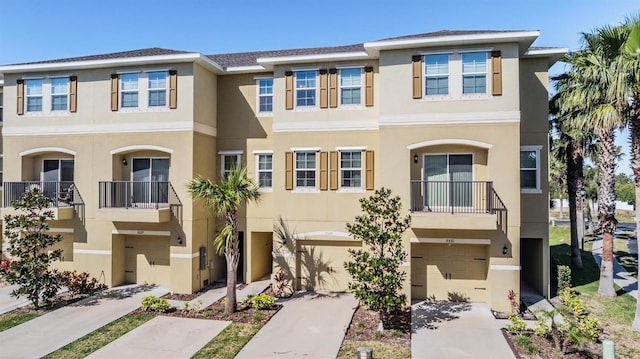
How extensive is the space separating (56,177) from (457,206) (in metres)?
15.7

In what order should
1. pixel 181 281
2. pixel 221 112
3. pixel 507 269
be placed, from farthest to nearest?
1. pixel 221 112
2. pixel 181 281
3. pixel 507 269

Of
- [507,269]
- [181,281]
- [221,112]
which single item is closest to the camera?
[507,269]

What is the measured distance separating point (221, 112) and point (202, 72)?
1814 mm

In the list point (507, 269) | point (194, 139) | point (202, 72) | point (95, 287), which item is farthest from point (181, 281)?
point (507, 269)

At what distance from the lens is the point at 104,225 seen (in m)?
14.8

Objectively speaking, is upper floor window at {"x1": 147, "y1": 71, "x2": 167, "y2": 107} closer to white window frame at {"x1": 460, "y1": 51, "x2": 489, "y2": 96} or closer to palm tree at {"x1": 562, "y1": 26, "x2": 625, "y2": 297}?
white window frame at {"x1": 460, "y1": 51, "x2": 489, "y2": 96}

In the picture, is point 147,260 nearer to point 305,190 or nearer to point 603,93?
point 305,190

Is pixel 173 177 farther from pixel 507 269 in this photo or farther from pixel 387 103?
pixel 507 269

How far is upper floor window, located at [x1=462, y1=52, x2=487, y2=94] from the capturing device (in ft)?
40.9

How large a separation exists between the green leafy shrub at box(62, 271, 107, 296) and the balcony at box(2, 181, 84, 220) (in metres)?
2.30

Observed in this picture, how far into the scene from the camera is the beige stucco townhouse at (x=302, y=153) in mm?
12445

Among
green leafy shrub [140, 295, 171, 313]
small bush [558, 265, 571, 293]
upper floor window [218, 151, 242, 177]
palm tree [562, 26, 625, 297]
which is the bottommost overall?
green leafy shrub [140, 295, 171, 313]

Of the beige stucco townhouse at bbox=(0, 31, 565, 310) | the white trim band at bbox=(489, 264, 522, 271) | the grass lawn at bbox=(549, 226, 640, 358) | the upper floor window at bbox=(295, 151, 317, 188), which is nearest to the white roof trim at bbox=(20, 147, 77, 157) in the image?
the beige stucco townhouse at bbox=(0, 31, 565, 310)

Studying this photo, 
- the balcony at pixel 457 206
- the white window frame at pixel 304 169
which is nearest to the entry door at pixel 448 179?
the balcony at pixel 457 206
